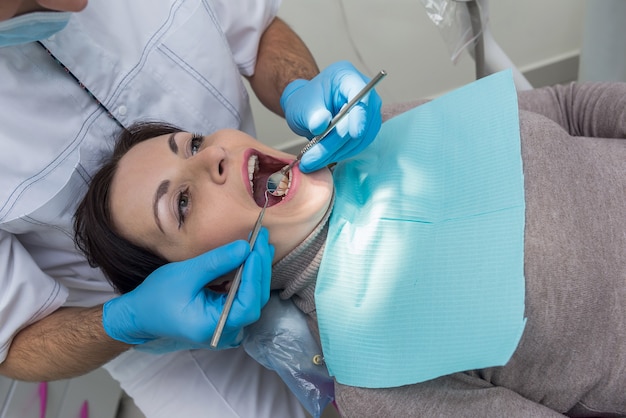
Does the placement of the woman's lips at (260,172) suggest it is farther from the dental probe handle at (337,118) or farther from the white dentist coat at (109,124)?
the white dentist coat at (109,124)

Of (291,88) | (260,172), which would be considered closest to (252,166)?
(260,172)

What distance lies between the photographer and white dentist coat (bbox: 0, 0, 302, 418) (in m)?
1.08

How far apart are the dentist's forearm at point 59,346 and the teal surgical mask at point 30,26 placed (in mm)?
548

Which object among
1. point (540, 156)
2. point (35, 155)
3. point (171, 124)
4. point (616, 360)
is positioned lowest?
point (616, 360)

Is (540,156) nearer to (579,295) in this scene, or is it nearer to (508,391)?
(579,295)

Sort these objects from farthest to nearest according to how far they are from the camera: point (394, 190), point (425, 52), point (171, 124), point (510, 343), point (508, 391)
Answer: point (425, 52) → point (171, 124) → point (394, 190) → point (508, 391) → point (510, 343)

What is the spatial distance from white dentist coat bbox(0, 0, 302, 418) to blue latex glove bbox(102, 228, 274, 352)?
257 mm

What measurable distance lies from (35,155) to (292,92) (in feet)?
1.83

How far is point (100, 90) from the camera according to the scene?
1.18 meters

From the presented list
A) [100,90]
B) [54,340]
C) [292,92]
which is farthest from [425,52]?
[54,340]

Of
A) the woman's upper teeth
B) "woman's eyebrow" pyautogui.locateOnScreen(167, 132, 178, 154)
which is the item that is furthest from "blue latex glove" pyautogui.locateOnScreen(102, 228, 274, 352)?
"woman's eyebrow" pyautogui.locateOnScreen(167, 132, 178, 154)

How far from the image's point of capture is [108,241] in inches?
43.1

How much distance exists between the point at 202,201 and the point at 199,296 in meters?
0.17

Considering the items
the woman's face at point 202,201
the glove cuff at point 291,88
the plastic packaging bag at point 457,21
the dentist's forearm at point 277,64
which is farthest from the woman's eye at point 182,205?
the plastic packaging bag at point 457,21
